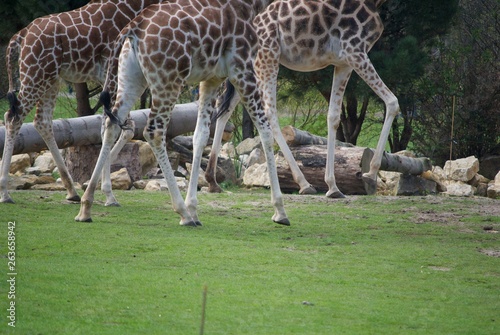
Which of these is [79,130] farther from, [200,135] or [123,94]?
[123,94]

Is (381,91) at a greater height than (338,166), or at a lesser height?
greater

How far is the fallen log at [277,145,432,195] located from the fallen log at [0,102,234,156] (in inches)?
84.8

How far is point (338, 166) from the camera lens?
12.5m

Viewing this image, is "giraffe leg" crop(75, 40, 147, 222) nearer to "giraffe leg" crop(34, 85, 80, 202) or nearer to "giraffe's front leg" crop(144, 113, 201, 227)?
"giraffe's front leg" crop(144, 113, 201, 227)

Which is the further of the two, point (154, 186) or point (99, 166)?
point (154, 186)

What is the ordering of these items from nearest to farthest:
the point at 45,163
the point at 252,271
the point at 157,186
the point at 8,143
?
the point at 252,271
the point at 8,143
the point at 157,186
the point at 45,163

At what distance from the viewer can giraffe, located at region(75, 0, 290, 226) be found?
26.9 ft

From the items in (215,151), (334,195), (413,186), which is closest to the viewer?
(215,151)

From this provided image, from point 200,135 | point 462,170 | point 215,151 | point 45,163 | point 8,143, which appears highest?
point 200,135

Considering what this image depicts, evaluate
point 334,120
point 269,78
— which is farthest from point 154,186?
point 334,120

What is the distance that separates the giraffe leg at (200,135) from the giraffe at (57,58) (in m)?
1.11

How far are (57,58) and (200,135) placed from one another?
2081 mm

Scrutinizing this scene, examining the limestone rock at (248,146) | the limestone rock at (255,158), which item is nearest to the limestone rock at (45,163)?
the limestone rock at (255,158)

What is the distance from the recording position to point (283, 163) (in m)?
12.8
